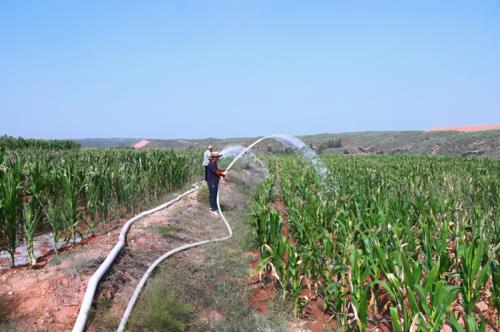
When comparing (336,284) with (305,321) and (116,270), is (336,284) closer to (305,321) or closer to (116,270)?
(305,321)

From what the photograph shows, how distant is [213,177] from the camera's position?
10.7 m

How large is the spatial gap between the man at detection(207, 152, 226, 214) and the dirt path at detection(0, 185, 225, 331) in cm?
281

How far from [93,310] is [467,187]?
9.54 meters

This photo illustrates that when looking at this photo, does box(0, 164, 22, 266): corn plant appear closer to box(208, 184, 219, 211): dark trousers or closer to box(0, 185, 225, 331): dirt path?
box(0, 185, 225, 331): dirt path

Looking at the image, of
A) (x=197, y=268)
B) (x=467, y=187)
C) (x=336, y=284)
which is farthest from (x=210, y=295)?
(x=467, y=187)

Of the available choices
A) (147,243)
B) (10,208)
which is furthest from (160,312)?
(10,208)

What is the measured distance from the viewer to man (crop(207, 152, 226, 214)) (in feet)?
34.1

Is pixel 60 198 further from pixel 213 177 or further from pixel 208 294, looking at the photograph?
pixel 213 177

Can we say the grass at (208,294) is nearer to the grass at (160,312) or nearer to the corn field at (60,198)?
the grass at (160,312)

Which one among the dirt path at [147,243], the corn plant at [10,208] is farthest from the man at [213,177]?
the corn plant at [10,208]

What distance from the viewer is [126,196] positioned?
987 centimetres

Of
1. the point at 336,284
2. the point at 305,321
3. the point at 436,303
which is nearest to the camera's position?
the point at 436,303

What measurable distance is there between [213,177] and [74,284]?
5703 mm

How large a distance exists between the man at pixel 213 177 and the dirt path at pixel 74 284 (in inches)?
110
